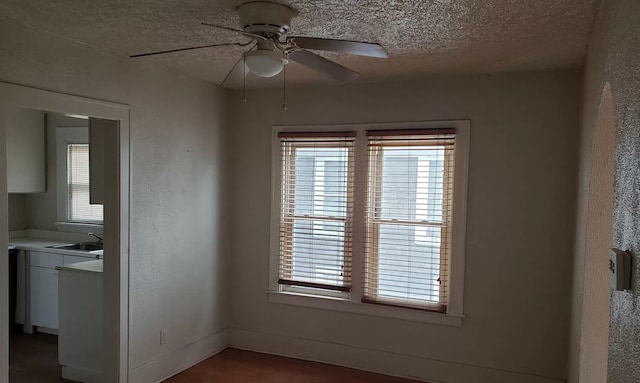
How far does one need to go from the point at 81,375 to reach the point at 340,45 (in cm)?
327

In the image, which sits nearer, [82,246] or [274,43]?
[274,43]

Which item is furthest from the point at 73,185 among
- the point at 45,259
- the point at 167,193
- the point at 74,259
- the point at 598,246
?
the point at 598,246

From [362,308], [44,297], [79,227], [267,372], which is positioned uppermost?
[79,227]

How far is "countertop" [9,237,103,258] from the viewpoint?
4616 millimetres

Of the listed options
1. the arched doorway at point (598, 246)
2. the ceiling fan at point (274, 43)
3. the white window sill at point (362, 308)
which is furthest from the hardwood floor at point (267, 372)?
the ceiling fan at point (274, 43)

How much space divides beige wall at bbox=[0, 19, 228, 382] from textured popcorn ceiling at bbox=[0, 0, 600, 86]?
8.2 inches

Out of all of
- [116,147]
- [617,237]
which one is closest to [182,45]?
[116,147]

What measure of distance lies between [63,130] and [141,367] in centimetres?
295

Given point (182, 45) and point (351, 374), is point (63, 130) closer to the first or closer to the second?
point (182, 45)

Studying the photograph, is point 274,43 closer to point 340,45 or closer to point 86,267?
point 340,45

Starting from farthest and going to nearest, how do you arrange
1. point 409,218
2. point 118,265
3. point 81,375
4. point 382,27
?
point 409,218, point 81,375, point 118,265, point 382,27

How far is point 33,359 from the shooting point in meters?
4.23

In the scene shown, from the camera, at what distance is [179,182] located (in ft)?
13.3

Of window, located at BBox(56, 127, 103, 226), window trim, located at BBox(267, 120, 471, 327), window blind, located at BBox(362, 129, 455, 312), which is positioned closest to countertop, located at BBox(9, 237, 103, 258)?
window, located at BBox(56, 127, 103, 226)
